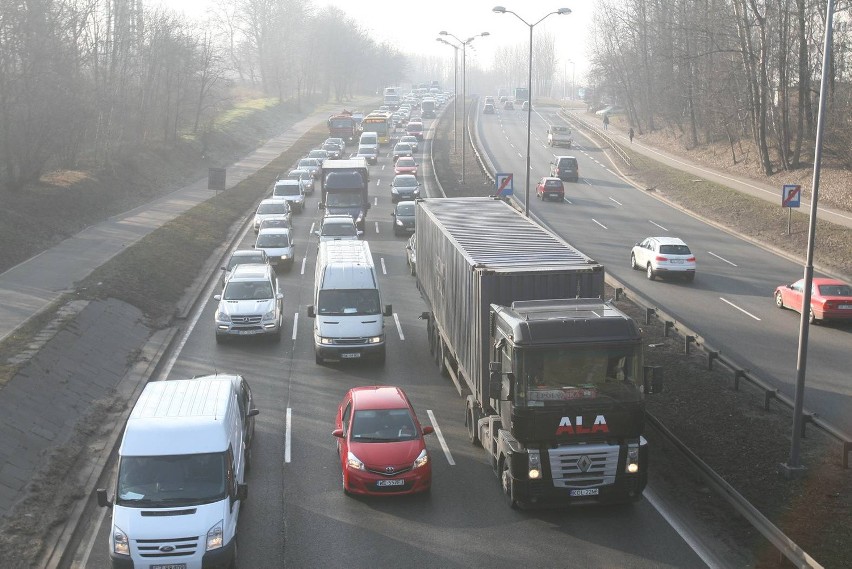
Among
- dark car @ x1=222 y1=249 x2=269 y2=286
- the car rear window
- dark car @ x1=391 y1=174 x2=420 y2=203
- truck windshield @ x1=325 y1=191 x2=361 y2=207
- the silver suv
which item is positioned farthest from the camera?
dark car @ x1=391 y1=174 x2=420 y2=203

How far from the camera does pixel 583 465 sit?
13.7 metres

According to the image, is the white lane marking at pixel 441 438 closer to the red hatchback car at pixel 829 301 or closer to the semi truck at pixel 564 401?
the semi truck at pixel 564 401

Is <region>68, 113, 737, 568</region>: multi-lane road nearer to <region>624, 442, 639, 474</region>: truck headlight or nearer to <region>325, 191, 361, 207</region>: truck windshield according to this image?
<region>624, 442, 639, 474</region>: truck headlight

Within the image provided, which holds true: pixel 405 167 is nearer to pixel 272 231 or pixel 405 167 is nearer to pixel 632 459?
pixel 272 231

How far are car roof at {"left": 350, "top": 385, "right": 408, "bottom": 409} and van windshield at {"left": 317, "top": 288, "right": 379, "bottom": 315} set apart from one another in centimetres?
674

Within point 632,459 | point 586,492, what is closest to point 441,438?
point 586,492

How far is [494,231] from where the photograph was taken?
70.5ft

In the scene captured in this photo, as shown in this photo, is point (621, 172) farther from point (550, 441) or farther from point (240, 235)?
point (550, 441)

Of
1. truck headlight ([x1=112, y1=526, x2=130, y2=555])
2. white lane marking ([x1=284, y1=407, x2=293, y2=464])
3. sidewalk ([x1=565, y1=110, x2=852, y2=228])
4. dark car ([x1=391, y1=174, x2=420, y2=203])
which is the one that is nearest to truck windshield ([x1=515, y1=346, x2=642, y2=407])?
white lane marking ([x1=284, y1=407, x2=293, y2=464])

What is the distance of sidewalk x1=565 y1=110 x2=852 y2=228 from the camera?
4141 cm

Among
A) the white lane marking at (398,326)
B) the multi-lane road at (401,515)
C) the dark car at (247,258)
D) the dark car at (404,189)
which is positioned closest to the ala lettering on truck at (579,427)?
the multi-lane road at (401,515)

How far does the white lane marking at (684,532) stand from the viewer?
1251 cm

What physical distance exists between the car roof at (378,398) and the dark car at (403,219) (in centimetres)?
2496

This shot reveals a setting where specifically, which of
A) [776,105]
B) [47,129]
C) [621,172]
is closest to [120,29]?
[47,129]
